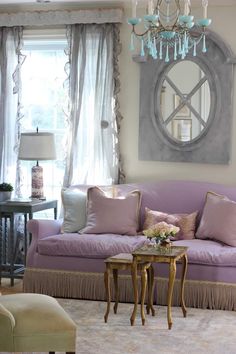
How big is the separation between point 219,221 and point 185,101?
1.34m

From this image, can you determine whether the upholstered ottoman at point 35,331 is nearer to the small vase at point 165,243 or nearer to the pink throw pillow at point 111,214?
the small vase at point 165,243

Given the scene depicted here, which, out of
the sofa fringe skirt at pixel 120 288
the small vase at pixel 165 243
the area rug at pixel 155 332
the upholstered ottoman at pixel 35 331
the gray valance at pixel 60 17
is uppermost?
the gray valance at pixel 60 17

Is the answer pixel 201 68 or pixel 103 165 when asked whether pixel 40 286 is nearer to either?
pixel 103 165

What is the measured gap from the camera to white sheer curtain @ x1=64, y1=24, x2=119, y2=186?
702 centimetres

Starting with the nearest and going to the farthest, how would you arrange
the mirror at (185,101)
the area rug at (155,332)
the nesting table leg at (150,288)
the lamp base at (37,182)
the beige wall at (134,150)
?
1. the area rug at (155,332)
2. the nesting table leg at (150,288)
3. the mirror at (185,101)
4. the beige wall at (134,150)
5. the lamp base at (37,182)

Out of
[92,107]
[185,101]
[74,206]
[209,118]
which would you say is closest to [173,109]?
[185,101]

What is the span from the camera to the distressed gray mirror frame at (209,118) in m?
6.68

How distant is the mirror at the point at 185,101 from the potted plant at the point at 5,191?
5.35 feet

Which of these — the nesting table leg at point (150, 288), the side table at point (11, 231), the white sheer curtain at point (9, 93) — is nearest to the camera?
the nesting table leg at point (150, 288)

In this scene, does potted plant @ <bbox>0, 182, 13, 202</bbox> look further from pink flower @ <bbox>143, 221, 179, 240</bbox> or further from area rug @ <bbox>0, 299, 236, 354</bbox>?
pink flower @ <bbox>143, 221, 179, 240</bbox>

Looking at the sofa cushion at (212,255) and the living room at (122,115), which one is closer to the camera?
the sofa cushion at (212,255)

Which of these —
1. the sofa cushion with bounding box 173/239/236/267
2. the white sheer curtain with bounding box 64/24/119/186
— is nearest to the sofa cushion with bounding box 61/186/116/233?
the white sheer curtain with bounding box 64/24/119/186

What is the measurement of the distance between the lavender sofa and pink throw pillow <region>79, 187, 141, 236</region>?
0.42 feet

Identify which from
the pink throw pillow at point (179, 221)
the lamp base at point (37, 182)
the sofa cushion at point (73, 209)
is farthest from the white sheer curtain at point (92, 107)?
the pink throw pillow at point (179, 221)
